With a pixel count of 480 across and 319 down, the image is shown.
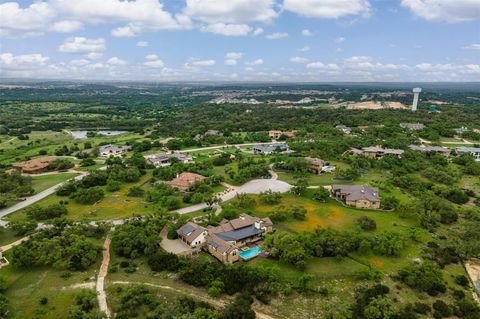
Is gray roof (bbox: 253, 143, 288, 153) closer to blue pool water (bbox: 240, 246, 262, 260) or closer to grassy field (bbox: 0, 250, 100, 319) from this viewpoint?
blue pool water (bbox: 240, 246, 262, 260)

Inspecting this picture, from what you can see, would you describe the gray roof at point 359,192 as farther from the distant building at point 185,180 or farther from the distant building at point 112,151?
the distant building at point 112,151

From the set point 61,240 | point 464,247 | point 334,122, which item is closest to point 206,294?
point 61,240

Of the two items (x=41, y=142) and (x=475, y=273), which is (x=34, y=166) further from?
(x=475, y=273)

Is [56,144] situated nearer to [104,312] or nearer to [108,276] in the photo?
[108,276]

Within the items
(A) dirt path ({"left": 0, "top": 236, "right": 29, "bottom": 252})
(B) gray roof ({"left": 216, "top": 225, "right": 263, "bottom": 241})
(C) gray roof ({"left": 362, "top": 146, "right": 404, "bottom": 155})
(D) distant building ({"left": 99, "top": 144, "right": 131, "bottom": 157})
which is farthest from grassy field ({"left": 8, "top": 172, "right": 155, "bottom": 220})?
(C) gray roof ({"left": 362, "top": 146, "right": 404, "bottom": 155})

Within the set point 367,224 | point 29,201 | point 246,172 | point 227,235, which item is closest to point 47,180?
point 29,201

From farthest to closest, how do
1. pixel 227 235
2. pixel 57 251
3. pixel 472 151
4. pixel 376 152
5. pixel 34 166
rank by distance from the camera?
pixel 472 151
pixel 376 152
pixel 34 166
pixel 227 235
pixel 57 251
